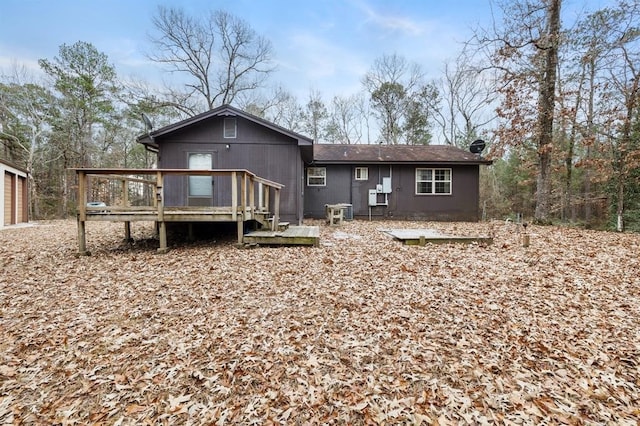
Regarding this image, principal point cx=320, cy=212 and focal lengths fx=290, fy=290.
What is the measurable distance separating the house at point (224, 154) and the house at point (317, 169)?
0.10ft

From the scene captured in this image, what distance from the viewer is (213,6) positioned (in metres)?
19.8

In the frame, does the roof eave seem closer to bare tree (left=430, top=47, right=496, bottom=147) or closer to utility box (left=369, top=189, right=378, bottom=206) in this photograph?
utility box (left=369, top=189, right=378, bottom=206)

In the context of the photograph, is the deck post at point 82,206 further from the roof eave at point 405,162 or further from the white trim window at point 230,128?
the roof eave at point 405,162

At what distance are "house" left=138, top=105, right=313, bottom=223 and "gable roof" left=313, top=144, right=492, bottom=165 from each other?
157 inches

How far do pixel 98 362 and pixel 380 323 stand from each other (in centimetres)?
256

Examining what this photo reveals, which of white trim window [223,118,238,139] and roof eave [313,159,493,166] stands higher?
white trim window [223,118,238,139]

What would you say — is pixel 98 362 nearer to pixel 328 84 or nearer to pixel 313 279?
pixel 313 279

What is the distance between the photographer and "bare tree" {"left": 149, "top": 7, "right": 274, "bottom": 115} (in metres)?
19.2

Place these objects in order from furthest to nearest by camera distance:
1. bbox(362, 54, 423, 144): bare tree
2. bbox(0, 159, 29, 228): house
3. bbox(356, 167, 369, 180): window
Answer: bbox(362, 54, 423, 144): bare tree → bbox(356, 167, 369, 180): window → bbox(0, 159, 29, 228): house

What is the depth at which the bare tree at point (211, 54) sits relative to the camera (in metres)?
19.2

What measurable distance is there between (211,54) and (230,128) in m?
14.5

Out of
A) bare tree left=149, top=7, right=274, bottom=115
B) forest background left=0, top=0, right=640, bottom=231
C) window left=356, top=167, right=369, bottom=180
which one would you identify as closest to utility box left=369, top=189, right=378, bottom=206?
window left=356, top=167, right=369, bottom=180

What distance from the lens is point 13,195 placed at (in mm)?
12852

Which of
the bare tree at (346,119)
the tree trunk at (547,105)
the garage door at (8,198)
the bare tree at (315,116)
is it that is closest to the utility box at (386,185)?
the tree trunk at (547,105)
